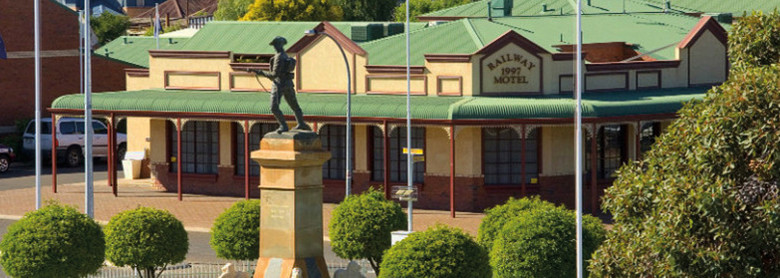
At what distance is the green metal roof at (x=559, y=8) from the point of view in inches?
2185

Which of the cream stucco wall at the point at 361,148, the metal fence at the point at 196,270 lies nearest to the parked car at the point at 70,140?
the cream stucco wall at the point at 361,148

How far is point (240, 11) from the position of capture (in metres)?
86.6

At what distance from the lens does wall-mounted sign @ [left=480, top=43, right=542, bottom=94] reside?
1761 inches

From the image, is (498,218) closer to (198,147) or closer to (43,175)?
(198,147)

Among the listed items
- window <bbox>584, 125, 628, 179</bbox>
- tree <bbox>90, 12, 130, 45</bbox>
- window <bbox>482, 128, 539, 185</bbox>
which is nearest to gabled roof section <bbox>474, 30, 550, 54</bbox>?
window <bbox>482, 128, 539, 185</bbox>

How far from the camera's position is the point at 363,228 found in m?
31.9

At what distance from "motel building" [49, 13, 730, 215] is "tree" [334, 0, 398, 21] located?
3567cm

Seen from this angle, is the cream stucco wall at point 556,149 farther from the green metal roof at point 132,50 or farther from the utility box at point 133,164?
the green metal roof at point 132,50

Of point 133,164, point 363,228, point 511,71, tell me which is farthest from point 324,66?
point 363,228

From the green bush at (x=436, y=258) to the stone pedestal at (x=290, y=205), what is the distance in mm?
1310

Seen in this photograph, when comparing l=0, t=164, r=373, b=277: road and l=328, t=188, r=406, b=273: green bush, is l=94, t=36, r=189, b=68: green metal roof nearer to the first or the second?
l=0, t=164, r=373, b=277: road

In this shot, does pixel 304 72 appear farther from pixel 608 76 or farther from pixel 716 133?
pixel 716 133

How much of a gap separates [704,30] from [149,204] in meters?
16.7

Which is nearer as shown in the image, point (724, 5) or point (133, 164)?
point (133, 164)
